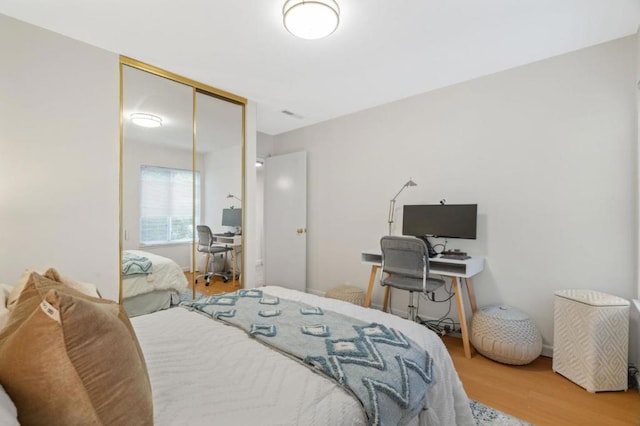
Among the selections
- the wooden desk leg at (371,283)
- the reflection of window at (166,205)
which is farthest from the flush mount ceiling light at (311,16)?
the wooden desk leg at (371,283)

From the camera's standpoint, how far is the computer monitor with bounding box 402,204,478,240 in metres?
2.84

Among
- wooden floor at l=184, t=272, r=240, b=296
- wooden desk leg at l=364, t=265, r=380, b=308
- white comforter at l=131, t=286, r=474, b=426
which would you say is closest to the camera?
white comforter at l=131, t=286, r=474, b=426

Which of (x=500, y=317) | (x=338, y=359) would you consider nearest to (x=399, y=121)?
(x=500, y=317)

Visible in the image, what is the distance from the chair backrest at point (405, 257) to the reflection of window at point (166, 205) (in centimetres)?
191

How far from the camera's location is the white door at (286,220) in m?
4.35

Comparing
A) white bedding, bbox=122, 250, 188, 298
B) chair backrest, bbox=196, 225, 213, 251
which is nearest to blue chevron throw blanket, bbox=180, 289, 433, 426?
white bedding, bbox=122, 250, 188, 298

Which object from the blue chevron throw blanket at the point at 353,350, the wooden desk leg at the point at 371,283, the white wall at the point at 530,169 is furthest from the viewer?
the wooden desk leg at the point at 371,283

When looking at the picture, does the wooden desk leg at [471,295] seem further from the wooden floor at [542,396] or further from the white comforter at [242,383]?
the white comforter at [242,383]

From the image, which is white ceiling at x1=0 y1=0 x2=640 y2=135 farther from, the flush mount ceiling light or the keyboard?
the keyboard

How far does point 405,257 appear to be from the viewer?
279 cm

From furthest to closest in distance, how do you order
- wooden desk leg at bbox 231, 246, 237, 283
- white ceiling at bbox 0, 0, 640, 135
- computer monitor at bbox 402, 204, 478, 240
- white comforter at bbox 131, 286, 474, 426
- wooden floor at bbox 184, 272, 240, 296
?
wooden desk leg at bbox 231, 246, 237, 283 < wooden floor at bbox 184, 272, 240, 296 < computer monitor at bbox 402, 204, 478, 240 < white ceiling at bbox 0, 0, 640, 135 < white comforter at bbox 131, 286, 474, 426

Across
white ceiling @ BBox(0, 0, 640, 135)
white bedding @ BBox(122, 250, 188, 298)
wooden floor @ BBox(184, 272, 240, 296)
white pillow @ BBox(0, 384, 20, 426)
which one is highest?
white ceiling @ BBox(0, 0, 640, 135)

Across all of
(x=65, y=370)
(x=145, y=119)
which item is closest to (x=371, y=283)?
(x=145, y=119)

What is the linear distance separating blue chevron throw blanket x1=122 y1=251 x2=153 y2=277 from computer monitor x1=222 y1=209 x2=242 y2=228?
85 centimetres
